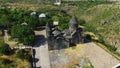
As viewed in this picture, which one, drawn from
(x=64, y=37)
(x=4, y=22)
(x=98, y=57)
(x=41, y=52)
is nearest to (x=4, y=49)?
(x=41, y=52)

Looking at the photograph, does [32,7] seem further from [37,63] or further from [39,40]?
[37,63]

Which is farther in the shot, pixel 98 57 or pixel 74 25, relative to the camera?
pixel 74 25

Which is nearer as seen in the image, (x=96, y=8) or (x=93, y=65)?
(x=93, y=65)

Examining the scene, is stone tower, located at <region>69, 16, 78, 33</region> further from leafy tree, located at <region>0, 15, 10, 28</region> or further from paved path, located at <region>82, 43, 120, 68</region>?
leafy tree, located at <region>0, 15, 10, 28</region>

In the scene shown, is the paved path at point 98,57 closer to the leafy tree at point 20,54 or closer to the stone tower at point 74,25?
the stone tower at point 74,25

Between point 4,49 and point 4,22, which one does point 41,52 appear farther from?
point 4,22

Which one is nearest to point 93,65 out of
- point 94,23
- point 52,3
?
point 94,23
